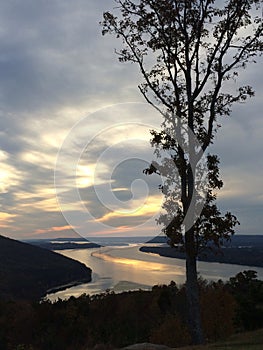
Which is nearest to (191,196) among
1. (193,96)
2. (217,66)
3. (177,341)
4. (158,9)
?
(193,96)

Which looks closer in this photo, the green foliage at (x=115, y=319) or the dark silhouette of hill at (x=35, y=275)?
the green foliage at (x=115, y=319)

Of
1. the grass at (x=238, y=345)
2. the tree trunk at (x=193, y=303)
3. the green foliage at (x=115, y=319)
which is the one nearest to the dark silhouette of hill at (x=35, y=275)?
the green foliage at (x=115, y=319)

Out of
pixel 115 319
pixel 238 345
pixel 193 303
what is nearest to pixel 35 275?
pixel 115 319

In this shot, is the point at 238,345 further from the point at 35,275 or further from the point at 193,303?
the point at 35,275

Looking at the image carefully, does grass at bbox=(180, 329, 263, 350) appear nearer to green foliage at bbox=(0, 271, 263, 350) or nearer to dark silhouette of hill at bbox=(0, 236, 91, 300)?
green foliage at bbox=(0, 271, 263, 350)

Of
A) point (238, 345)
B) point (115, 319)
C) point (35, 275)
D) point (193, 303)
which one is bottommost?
point (115, 319)

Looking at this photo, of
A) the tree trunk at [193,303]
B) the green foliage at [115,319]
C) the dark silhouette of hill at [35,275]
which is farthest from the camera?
the dark silhouette of hill at [35,275]

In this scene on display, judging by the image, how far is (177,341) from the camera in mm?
61312

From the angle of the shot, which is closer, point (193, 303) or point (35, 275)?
point (193, 303)

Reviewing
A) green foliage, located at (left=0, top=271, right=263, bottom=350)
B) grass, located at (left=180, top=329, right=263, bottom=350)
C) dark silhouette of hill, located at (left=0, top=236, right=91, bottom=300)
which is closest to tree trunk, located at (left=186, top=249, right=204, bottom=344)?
grass, located at (left=180, top=329, right=263, bottom=350)

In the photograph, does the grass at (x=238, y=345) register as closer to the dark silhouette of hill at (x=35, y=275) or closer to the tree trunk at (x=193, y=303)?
the tree trunk at (x=193, y=303)

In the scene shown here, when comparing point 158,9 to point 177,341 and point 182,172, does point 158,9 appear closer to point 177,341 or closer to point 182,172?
point 182,172

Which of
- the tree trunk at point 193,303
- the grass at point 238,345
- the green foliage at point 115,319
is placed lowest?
the green foliage at point 115,319

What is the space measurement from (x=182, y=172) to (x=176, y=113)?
2928mm
